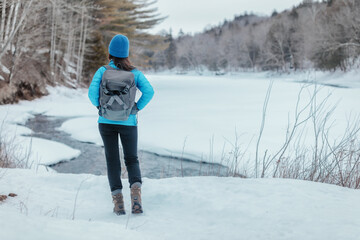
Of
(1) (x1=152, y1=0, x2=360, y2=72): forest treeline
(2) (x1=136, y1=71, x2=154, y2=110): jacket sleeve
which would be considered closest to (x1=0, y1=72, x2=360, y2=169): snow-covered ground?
(2) (x1=136, y1=71, x2=154, y2=110): jacket sleeve

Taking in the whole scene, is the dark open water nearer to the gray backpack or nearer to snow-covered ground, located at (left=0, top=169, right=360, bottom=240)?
snow-covered ground, located at (left=0, top=169, right=360, bottom=240)

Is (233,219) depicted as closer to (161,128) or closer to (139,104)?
(139,104)

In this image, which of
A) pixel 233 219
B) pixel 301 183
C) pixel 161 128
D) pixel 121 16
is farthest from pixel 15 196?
pixel 121 16

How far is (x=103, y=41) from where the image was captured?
30.2 metres

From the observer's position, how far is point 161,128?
31.7 feet

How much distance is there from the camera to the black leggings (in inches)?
107

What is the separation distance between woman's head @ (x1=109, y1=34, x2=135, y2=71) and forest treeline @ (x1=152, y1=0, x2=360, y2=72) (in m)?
29.0

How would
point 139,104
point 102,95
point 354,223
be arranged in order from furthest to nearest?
point 139,104 < point 102,95 < point 354,223

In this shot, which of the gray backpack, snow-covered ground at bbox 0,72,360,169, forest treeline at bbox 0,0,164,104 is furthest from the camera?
forest treeline at bbox 0,0,164,104

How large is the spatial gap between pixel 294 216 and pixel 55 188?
8.43 ft

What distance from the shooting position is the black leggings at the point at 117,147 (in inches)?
107

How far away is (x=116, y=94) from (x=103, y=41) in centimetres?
2935

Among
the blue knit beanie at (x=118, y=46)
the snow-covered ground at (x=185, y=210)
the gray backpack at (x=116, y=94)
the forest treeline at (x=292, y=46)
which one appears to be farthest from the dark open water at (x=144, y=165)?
the forest treeline at (x=292, y=46)

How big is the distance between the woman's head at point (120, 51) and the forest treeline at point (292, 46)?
95.0ft
